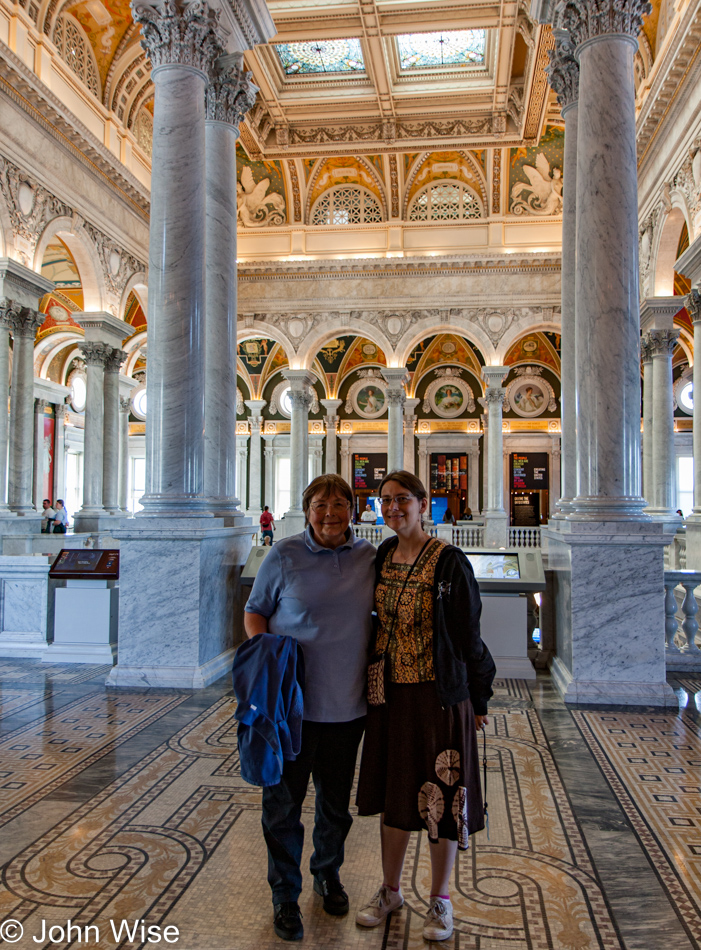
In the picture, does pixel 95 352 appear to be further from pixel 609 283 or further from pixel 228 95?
pixel 609 283

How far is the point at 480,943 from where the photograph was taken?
91.8 inches

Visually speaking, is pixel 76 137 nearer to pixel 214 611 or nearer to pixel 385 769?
pixel 214 611

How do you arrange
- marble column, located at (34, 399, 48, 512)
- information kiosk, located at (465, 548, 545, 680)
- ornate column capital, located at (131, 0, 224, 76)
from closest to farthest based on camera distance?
information kiosk, located at (465, 548, 545, 680), ornate column capital, located at (131, 0, 224, 76), marble column, located at (34, 399, 48, 512)

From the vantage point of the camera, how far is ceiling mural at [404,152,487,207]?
18266mm

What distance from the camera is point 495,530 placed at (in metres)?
17.7

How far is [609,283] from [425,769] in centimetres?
430

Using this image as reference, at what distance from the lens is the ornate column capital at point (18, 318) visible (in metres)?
11.7

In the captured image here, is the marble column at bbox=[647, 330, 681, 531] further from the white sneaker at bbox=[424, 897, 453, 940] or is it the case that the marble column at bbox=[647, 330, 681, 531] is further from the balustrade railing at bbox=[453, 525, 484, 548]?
the white sneaker at bbox=[424, 897, 453, 940]

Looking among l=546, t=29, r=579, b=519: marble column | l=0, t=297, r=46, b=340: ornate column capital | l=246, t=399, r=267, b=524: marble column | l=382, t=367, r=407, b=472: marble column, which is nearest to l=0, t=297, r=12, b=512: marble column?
l=0, t=297, r=46, b=340: ornate column capital

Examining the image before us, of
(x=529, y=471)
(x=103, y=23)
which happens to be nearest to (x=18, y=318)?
(x=103, y=23)

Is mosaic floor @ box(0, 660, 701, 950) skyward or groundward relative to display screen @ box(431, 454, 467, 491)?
groundward

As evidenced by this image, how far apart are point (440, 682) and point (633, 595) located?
3.37m

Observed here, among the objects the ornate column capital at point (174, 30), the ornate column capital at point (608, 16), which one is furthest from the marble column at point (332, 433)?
the ornate column capital at point (608, 16)

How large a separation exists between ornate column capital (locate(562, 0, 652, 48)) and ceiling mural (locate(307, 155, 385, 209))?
44.3 feet
